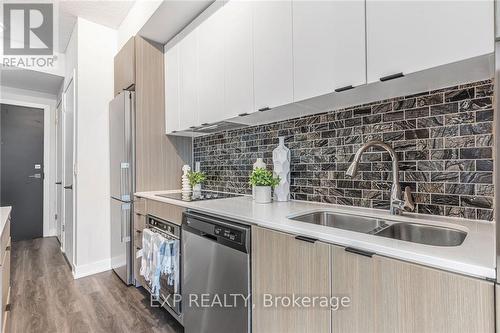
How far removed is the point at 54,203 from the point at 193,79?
12.6ft

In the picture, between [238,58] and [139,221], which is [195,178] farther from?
[238,58]

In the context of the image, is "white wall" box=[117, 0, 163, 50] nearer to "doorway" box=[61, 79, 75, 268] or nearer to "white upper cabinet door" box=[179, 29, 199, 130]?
"white upper cabinet door" box=[179, 29, 199, 130]

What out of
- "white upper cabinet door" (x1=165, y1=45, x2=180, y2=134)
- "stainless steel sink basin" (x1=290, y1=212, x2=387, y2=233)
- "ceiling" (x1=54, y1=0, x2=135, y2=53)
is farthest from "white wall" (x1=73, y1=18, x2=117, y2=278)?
"stainless steel sink basin" (x1=290, y1=212, x2=387, y2=233)

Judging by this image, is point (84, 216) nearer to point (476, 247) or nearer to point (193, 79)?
point (193, 79)

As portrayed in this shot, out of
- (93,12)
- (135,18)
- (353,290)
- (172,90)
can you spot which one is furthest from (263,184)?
(93,12)

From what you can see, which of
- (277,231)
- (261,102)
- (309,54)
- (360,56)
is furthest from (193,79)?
(277,231)

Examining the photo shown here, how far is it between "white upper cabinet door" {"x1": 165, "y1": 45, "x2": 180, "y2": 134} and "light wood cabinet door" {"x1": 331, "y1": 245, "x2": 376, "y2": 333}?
200cm

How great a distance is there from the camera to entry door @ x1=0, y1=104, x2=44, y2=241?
4.03 metres

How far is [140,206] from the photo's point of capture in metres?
2.40

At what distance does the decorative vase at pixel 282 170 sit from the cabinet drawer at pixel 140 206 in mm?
1244

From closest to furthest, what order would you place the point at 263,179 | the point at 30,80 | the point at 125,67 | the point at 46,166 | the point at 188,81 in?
the point at 263,179
the point at 188,81
the point at 125,67
the point at 30,80
the point at 46,166

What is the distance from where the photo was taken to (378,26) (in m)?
1.09

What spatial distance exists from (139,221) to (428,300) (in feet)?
Answer: 7.52

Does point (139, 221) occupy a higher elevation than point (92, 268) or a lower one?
higher
